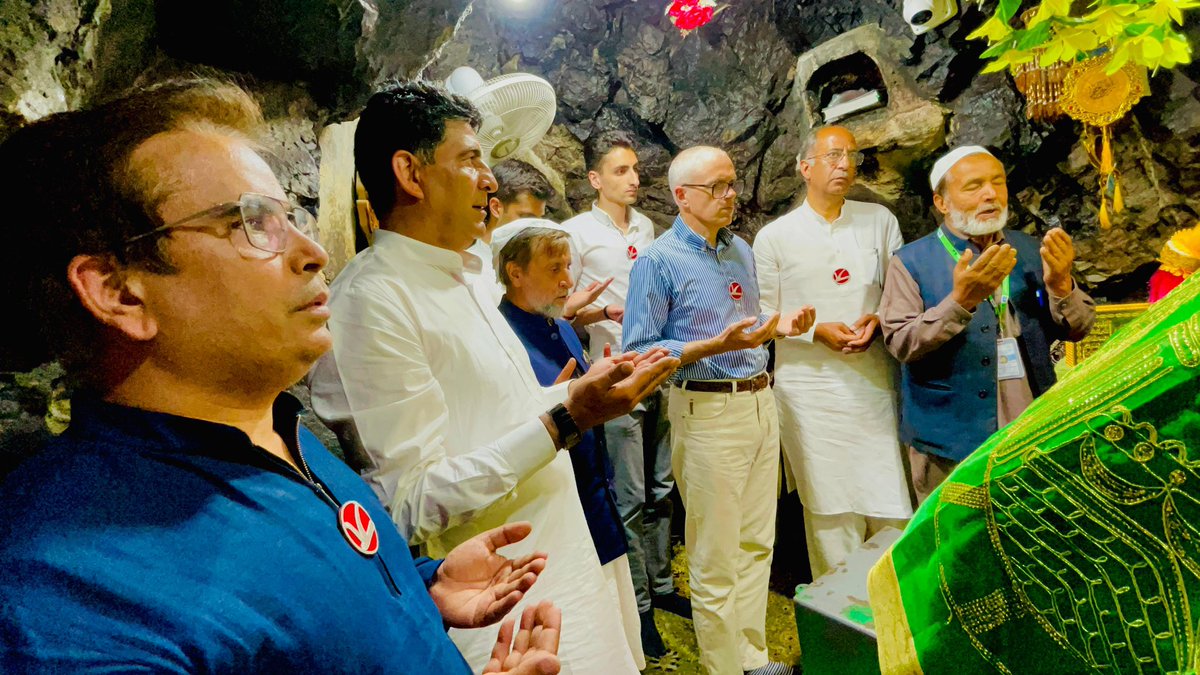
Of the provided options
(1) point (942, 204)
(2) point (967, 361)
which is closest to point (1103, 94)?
(1) point (942, 204)

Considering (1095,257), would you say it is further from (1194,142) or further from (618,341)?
(618,341)

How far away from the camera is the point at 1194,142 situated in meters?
3.66

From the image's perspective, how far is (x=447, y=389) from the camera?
4.80 ft

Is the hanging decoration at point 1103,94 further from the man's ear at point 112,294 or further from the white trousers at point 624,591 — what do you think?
the man's ear at point 112,294

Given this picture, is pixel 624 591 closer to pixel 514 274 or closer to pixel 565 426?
pixel 565 426

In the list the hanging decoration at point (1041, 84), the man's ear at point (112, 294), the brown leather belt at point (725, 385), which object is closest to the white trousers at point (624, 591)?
the brown leather belt at point (725, 385)

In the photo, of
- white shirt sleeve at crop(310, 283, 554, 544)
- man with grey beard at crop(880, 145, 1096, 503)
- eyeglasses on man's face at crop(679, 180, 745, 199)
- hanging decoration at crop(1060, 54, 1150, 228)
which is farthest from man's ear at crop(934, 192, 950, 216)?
white shirt sleeve at crop(310, 283, 554, 544)

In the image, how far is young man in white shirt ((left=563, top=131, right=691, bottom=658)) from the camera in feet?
11.1

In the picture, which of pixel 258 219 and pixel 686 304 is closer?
pixel 258 219

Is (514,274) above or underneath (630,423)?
above

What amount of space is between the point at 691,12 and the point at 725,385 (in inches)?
189

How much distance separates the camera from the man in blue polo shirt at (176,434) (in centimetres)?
61

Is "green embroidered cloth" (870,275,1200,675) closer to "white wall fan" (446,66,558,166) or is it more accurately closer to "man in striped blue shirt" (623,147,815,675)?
"man in striped blue shirt" (623,147,815,675)

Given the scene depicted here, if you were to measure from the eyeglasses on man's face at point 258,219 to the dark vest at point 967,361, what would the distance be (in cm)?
277
